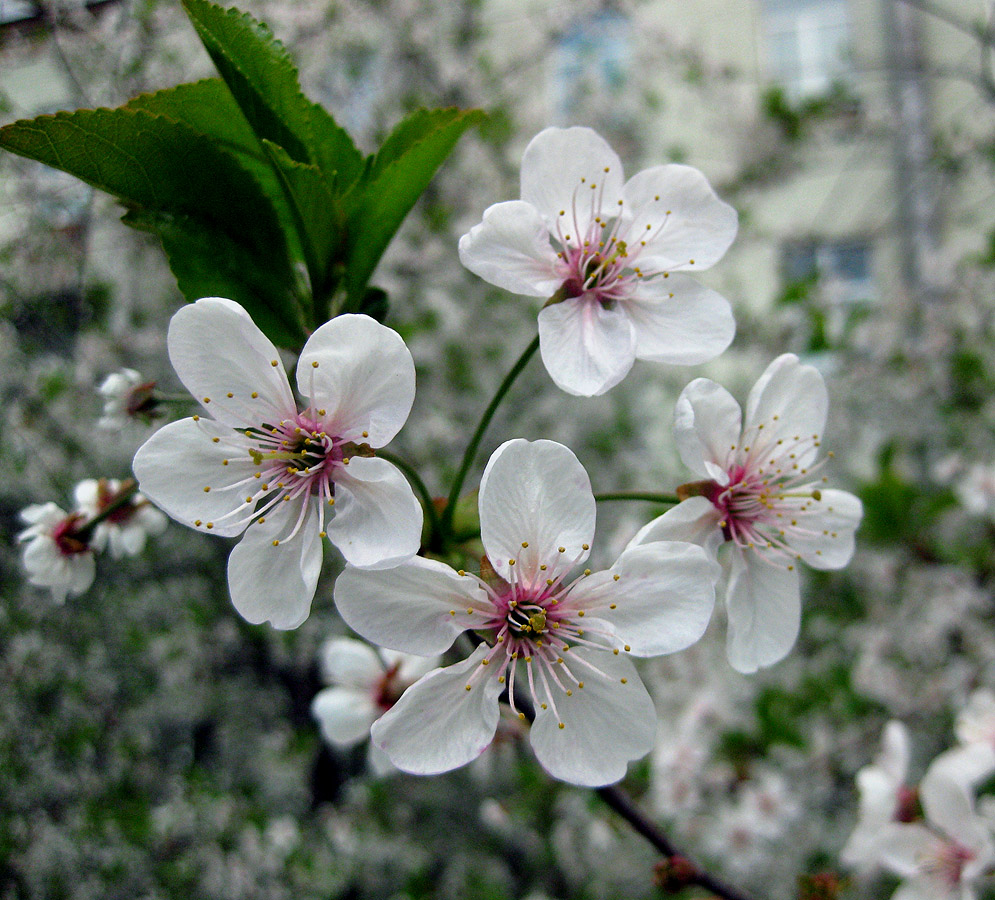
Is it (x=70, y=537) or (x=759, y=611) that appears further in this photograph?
(x=70, y=537)

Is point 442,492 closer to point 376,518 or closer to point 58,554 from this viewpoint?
point 58,554

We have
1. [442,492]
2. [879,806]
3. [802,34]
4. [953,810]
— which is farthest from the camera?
[802,34]

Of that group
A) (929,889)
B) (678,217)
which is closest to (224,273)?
(678,217)

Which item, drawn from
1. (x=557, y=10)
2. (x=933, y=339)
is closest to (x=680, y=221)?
(x=933, y=339)

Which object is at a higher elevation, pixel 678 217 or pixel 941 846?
pixel 678 217

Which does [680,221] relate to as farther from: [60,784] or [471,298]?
[471,298]

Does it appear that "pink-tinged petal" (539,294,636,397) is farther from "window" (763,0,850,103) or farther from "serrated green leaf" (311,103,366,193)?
"window" (763,0,850,103)
